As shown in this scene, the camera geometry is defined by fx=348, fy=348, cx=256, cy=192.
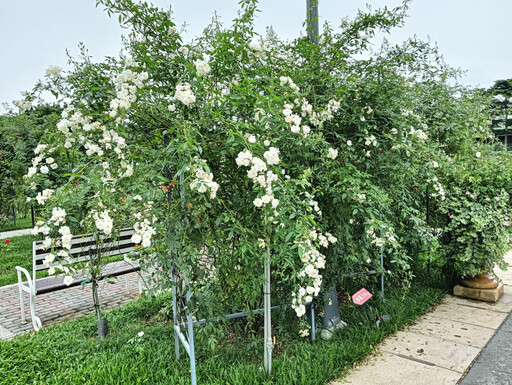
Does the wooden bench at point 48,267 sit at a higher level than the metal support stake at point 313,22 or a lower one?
lower

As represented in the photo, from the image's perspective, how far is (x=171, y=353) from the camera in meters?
2.75

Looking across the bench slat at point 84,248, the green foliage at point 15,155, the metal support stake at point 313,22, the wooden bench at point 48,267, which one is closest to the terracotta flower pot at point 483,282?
the metal support stake at point 313,22

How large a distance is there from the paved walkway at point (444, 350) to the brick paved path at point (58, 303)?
298 centimetres

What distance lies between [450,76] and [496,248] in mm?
1947

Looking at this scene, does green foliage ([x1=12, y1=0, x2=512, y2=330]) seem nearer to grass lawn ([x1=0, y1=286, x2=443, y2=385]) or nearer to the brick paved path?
grass lawn ([x1=0, y1=286, x2=443, y2=385])

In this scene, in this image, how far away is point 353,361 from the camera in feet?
8.63

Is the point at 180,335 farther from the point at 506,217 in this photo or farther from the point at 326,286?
the point at 506,217

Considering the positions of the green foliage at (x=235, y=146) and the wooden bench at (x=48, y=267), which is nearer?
the green foliage at (x=235, y=146)

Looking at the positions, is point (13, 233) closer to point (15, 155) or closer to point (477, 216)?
point (15, 155)

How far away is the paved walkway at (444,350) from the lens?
2.45 metres

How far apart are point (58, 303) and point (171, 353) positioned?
2.39 m

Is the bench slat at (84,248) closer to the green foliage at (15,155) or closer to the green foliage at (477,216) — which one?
the green foliage at (15,155)

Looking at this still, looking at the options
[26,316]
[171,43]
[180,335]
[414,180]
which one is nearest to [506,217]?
[414,180]

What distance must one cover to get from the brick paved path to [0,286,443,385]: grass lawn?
493mm
